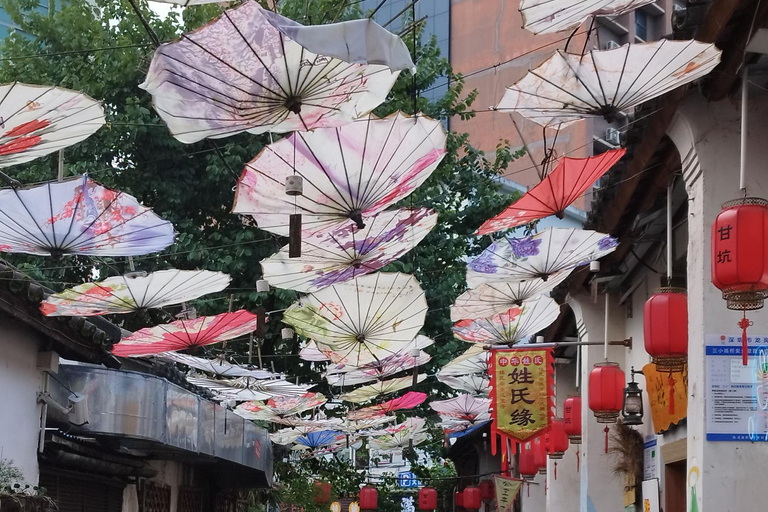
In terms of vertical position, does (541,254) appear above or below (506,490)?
above

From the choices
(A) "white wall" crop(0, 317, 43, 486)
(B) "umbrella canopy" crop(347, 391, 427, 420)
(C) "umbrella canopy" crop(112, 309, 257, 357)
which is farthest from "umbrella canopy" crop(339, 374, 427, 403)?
(A) "white wall" crop(0, 317, 43, 486)

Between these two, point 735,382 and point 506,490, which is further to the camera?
point 506,490

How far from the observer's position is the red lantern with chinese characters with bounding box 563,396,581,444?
14430 millimetres

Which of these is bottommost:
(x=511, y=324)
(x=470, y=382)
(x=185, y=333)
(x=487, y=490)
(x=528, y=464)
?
(x=487, y=490)

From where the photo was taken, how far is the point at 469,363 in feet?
53.4

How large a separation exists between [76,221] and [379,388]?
8812 mm

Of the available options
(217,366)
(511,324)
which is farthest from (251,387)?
(511,324)

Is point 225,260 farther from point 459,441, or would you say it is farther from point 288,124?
point 459,441

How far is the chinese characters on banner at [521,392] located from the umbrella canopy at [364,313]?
1.30 meters

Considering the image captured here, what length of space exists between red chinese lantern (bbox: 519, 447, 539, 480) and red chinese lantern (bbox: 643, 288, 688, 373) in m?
13.0

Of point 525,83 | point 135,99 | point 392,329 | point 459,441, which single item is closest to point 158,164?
point 135,99

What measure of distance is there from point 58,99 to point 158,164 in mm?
11760

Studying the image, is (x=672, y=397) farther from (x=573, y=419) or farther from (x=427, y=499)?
(x=427, y=499)

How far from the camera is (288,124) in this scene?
24.0 ft
